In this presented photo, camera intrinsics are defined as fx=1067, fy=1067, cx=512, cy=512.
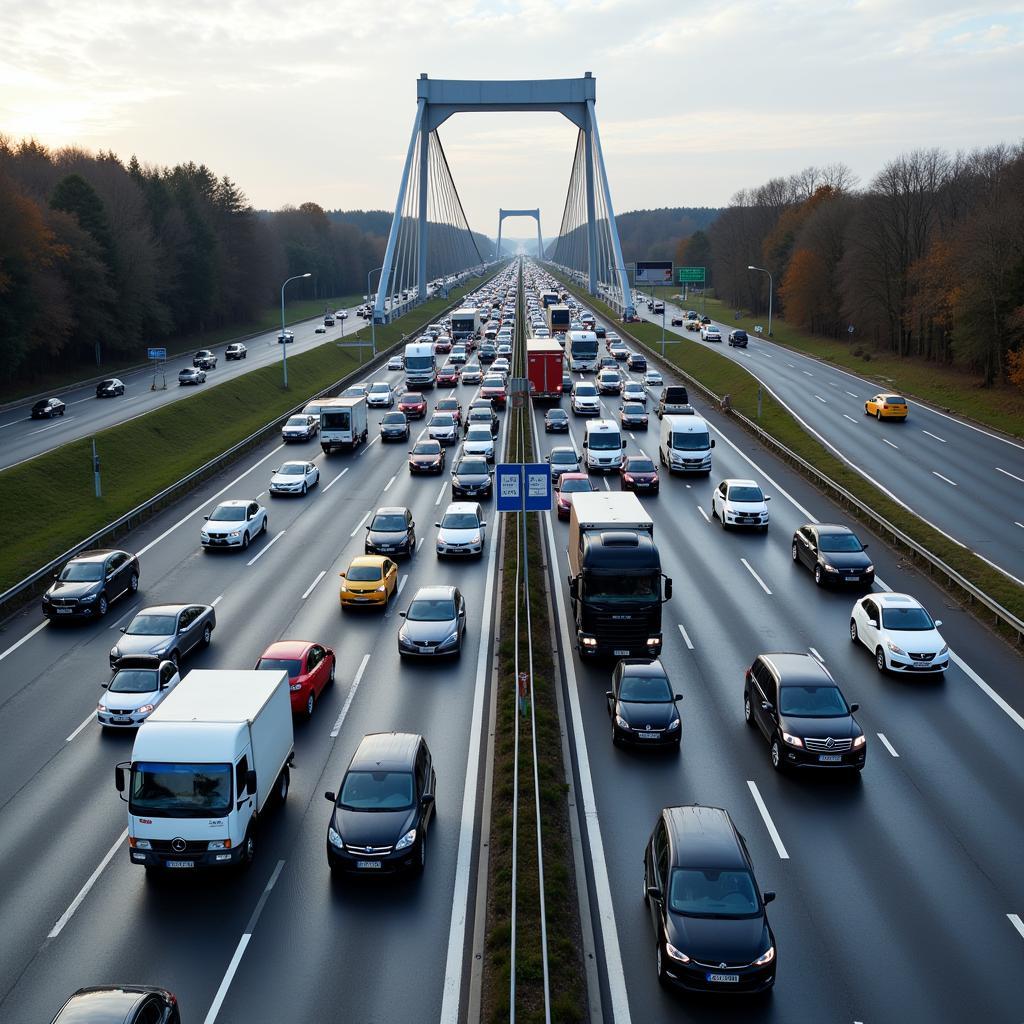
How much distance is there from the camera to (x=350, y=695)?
25.5m

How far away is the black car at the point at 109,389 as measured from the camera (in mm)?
76250

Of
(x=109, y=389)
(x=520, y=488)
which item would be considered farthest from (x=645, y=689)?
(x=109, y=389)

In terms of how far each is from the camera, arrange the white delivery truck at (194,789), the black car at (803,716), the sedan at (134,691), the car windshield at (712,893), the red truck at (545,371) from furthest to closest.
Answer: the red truck at (545,371)
the sedan at (134,691)
the black car at (803,716)
the white delivery truck at (194,789)
the car windshield at (712,893)

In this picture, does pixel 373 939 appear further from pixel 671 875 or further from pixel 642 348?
pixel 642 348

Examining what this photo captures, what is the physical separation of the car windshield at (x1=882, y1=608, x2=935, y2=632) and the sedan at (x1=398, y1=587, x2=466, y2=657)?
11.0m

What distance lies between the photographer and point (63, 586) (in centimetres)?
3177

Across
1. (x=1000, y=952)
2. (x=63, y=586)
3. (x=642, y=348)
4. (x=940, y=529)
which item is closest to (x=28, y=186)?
(x=642, y=348)

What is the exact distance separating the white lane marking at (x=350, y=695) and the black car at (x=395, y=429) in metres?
34.3

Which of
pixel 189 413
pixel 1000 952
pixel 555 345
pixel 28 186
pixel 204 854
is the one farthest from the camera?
pixel 28 186

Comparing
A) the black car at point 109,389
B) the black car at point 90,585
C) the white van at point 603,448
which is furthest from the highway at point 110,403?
the white van at point 603,448

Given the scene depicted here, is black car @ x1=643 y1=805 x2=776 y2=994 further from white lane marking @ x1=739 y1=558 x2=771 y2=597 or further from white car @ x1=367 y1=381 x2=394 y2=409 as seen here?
white car @ x1=367 y1=381 x2=394 y2=409

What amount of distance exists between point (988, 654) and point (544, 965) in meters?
18.4

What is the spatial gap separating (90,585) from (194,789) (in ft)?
54.0

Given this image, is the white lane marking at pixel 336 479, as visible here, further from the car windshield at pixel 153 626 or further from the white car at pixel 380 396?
the car windshield at pixel 153 626
